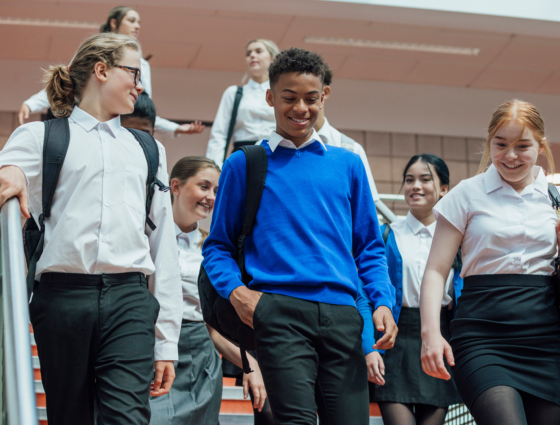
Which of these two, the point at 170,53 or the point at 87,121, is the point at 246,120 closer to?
the point at 87,121

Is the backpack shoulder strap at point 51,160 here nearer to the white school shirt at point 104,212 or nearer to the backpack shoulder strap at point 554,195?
the white school shirt at point 104,212

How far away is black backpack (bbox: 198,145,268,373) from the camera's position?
2.11 m

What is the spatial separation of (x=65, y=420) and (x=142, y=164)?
834mm

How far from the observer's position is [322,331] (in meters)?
1.98

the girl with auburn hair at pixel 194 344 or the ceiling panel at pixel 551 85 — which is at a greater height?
the ceiling panel at pixel 551 85

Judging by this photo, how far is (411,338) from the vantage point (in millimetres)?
3494

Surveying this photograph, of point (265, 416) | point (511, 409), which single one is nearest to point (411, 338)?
point (265, 416)

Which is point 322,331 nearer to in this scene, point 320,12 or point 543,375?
point 543,375

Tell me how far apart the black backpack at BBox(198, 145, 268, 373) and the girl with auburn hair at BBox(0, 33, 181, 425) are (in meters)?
0.17

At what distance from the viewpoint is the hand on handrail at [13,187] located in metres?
1.93

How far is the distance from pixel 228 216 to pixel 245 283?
0.22m

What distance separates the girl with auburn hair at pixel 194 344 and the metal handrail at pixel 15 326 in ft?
4.38

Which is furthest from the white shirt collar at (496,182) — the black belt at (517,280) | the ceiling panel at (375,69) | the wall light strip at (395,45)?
the ceiling panel at (375,69)

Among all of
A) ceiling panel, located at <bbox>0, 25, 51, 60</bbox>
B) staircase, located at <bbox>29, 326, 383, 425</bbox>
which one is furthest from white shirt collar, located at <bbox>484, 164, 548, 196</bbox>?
ceiling panel, located at <bbox>0, 25, 51, 60</bbox>
